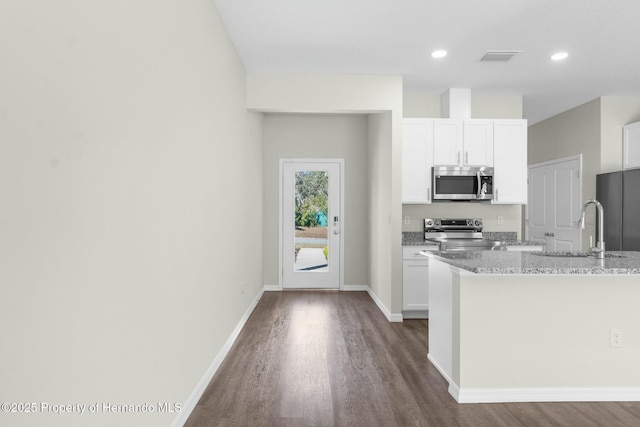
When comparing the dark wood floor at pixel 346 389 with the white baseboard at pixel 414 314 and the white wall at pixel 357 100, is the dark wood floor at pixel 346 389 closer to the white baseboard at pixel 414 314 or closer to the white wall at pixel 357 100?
the white baseboard at pixel 414 314

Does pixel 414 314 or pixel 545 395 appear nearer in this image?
pixel 545 395

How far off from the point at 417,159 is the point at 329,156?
163cm

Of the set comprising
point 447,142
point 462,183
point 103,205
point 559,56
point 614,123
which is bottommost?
point 103,205

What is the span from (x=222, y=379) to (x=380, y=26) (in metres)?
3.00

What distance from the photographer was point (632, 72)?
429 centimetres

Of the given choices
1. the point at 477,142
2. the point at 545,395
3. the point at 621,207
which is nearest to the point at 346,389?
the point at 545,395

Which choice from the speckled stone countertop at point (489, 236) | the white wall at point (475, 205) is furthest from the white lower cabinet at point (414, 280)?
the white wall at point (475, 205)

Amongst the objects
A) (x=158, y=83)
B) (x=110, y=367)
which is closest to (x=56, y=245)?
(x=110, y=367)

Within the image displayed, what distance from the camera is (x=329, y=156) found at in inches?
235

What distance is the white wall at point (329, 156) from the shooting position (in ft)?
19.4

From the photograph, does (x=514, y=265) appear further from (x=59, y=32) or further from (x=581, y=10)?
(x=59, y=32)

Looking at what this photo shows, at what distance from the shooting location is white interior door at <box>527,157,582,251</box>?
220 inches

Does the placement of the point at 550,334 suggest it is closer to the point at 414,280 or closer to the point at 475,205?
the point at 414,280

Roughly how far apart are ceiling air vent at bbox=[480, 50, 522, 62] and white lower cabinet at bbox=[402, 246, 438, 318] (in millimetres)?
2018
